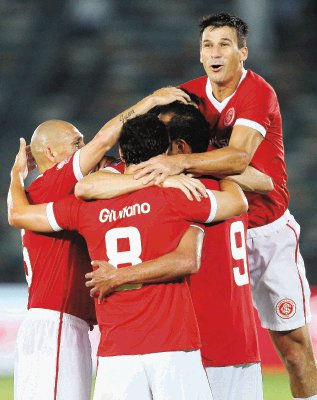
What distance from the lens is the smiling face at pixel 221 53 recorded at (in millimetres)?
4727

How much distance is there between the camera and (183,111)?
13.5 ft

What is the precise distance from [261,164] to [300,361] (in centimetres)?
114

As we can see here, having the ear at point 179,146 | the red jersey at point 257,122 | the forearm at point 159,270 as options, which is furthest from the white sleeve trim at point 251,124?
the forearm at point 159,270

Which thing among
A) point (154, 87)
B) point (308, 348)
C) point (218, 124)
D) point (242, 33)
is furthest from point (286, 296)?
point (154, 87)

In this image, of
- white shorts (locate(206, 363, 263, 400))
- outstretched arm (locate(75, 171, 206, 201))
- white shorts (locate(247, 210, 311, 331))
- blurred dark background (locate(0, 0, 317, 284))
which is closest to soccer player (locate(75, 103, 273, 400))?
white shorts (locate(206, 363, 263, 400))

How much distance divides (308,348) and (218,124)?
1.38 meters

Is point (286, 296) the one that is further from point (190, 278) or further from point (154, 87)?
point (154, 87)

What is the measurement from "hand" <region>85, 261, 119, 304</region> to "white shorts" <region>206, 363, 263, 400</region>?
69 centimetres

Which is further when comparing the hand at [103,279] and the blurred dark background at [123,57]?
the blurred dark background at [123,57]

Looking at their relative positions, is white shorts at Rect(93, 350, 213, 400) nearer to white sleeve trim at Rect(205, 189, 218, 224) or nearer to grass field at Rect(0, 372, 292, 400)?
white sleeve trim at Rect(205, 189, 218, 224)

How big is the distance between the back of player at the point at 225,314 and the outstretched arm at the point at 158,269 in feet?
1.12

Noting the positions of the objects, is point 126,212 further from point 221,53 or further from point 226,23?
point 226,23

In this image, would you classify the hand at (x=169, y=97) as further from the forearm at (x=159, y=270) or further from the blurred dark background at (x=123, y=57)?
the blurred dark background at (x=123, y=57)

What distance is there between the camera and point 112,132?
427 cm
